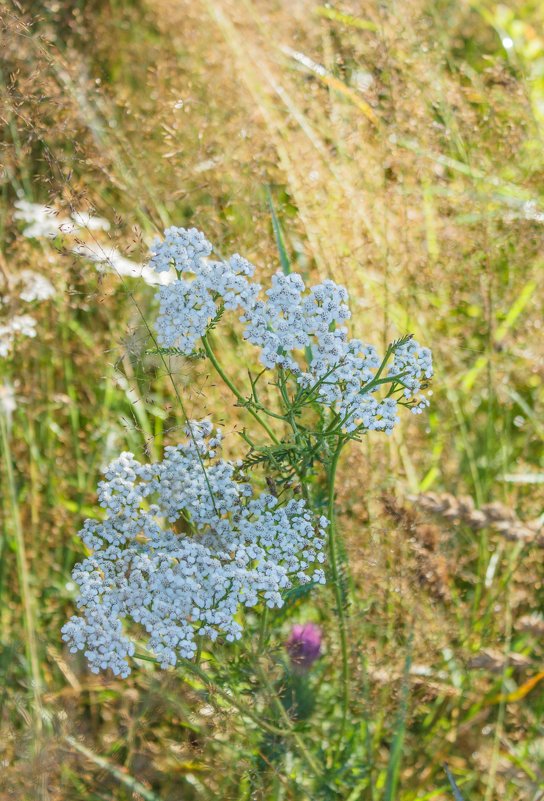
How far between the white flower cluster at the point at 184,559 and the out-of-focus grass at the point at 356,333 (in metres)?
0.21

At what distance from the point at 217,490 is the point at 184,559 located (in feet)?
0.39

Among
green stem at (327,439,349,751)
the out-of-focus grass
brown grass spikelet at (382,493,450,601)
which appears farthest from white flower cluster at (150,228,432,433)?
brown grass spikelet at (382,493,450,601)

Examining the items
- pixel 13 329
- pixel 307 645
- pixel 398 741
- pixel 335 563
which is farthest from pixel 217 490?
pixel 13 329

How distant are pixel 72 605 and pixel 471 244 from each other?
1401 millimetres

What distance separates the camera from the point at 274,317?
1.23 m

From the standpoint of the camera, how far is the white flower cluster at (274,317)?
47.2 inches

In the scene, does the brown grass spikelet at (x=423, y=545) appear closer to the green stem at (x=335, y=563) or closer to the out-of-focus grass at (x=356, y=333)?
the out-of-focus grass at (x=356, y=333)

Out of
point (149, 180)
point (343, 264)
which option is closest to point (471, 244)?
point (343, 264)

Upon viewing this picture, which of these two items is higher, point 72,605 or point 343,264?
point 343,264

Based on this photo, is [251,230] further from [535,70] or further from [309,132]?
[535,70]

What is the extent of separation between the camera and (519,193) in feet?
7.89

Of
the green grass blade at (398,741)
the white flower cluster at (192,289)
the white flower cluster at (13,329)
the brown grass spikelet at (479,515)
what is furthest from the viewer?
the white flower cluster at (13,329)

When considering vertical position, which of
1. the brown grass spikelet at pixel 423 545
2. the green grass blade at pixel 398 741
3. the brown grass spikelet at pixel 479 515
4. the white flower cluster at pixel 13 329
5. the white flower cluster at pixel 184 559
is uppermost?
the white flower cluster at pixel 13 329

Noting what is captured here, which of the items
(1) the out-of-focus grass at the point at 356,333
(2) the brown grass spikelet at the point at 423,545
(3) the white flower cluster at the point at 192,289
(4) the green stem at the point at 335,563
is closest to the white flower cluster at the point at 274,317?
(3) the white flower cluster at the point at 192,289
